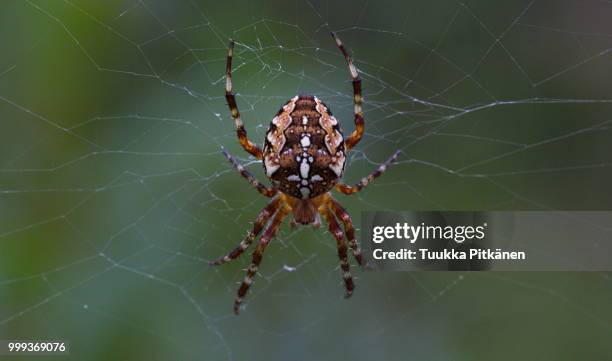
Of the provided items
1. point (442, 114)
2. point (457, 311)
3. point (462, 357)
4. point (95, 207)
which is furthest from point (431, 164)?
point (95, 207)

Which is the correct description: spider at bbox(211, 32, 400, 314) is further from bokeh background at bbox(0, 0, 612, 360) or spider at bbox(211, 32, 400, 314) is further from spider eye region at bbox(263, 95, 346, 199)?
bokeh background at bbox(0, 0, 612, 360)

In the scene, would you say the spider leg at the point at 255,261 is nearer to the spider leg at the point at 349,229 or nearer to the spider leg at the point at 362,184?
the spider leg at the point at 349,229

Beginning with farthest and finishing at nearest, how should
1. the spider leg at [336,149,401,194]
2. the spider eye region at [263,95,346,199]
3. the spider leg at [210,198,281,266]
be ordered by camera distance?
the spider leg at [210,198,281,266], the spider leg at [336,149,401,194], the spider eye region at [263,95,346,199]

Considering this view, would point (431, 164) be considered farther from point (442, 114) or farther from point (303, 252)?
point (303, 252)

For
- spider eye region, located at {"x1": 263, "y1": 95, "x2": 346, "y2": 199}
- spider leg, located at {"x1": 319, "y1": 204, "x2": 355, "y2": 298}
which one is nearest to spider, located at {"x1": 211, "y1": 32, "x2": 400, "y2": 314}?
spider eye region, located at {"x1": 263, "y1": 95, "x2": 346, "y2": 199}

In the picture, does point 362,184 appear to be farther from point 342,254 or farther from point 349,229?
point 342,254
